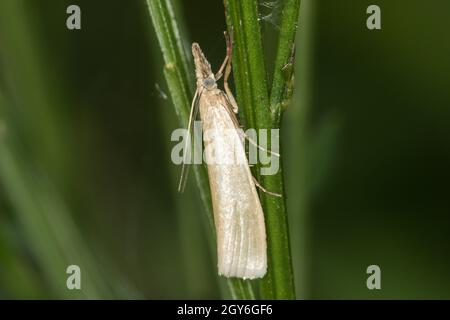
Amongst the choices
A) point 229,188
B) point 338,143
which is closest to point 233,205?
point 229,188

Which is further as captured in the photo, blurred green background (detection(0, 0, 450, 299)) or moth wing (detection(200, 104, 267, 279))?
blurred green background (detection(0, 0, 450, 299))

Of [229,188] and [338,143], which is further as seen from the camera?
[338,143]

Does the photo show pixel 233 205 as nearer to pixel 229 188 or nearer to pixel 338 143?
pixel 229 188

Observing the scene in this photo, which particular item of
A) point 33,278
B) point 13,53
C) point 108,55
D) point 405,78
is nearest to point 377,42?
point 405,78

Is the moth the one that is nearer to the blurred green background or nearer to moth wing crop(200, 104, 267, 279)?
moth wing crop(200, 104, 267, 279)

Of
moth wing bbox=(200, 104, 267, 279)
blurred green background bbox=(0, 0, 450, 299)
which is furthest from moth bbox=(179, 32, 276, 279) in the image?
blurred green background bbox=(0, 0, 450, 299)

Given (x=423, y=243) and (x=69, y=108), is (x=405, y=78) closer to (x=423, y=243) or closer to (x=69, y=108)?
(x=423, y=243)

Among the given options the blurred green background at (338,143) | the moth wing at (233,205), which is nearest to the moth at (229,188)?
the moth wing at (233,205)
